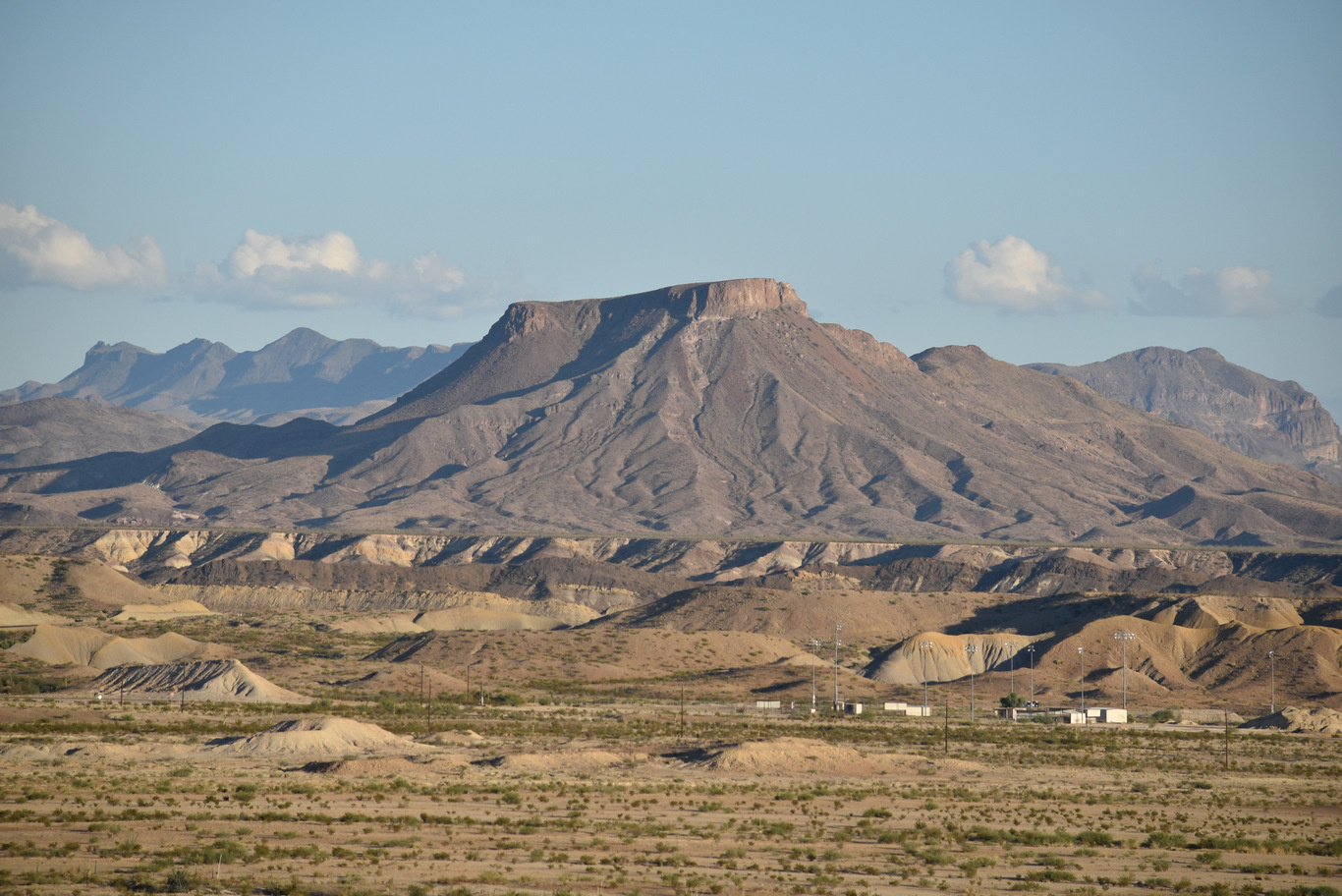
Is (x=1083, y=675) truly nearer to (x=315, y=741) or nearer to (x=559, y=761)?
(x=559, y=761)

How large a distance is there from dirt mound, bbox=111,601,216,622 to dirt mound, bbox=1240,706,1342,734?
91631 millimetres

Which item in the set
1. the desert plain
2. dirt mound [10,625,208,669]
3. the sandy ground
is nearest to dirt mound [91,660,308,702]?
the desert plain

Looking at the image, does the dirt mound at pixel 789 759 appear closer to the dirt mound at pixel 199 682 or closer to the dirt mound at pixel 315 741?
the dirt mound at pixel 315 741

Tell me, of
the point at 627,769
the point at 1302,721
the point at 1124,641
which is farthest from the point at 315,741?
the point at 1124,641

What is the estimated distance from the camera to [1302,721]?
3509 inches

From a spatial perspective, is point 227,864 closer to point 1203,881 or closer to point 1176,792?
point 1203,881

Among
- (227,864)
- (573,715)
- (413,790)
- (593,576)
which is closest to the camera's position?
(227,864)

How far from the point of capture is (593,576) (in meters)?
177

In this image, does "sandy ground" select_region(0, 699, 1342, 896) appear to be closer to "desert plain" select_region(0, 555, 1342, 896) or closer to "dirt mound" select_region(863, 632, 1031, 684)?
"desert plain" select_region(0, 555, 1342, 896)

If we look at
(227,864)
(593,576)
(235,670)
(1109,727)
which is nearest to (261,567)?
(593,576)

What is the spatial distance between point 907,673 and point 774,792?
193 ft

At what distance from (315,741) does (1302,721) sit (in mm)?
55897

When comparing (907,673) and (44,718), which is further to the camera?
(907,673)

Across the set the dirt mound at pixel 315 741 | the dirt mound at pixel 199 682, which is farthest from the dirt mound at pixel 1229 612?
the dirt mound at pixel 315 741
